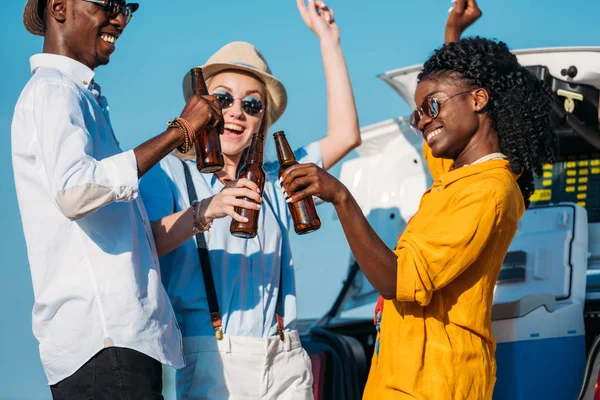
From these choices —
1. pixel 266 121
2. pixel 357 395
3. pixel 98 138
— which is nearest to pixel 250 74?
pixel 266 121

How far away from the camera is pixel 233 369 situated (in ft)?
10.7

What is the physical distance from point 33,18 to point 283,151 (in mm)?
894

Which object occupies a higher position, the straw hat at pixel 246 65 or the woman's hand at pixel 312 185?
the straw hat at pixel 246 65

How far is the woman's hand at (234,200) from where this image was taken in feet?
9.57

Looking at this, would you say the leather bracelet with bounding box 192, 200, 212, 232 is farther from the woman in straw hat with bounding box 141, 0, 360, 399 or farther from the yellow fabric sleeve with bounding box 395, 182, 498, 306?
the yellow fabric sleeve with bounding box 395, 182, 498, 306

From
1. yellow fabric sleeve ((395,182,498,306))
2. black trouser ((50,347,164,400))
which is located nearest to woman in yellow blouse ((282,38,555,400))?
yellow fabric sleeve ((395,182,498,306))

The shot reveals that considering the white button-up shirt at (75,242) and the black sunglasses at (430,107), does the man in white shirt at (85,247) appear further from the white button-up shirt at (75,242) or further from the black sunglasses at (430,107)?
the black sunglasses at (430,107)

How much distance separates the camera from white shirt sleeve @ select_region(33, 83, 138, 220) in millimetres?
2498

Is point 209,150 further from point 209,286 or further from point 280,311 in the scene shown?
point 280,311

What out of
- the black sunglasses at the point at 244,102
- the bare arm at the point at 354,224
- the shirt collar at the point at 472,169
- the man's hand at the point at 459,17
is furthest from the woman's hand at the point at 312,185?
the man's hand at the point at 459,17

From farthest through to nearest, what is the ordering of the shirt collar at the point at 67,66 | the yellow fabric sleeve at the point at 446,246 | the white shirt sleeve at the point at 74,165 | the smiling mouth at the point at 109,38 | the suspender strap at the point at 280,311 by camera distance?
the suspender strap at the point at 280,311 → the smiling mouth at the point at 109,38 → the shirt collar at the point at 67,66 → the yellow fabric sleeve at the point at 446,246 → the white shirt sleeve at the point at 74,165

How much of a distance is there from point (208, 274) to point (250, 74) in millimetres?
856

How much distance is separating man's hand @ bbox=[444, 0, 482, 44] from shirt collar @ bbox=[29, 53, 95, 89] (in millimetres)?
1642

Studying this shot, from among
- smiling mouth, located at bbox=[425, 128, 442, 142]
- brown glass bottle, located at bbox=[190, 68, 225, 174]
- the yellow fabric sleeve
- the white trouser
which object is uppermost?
brown glass bottle, located at bbox=[190, 68, 225, 174]
